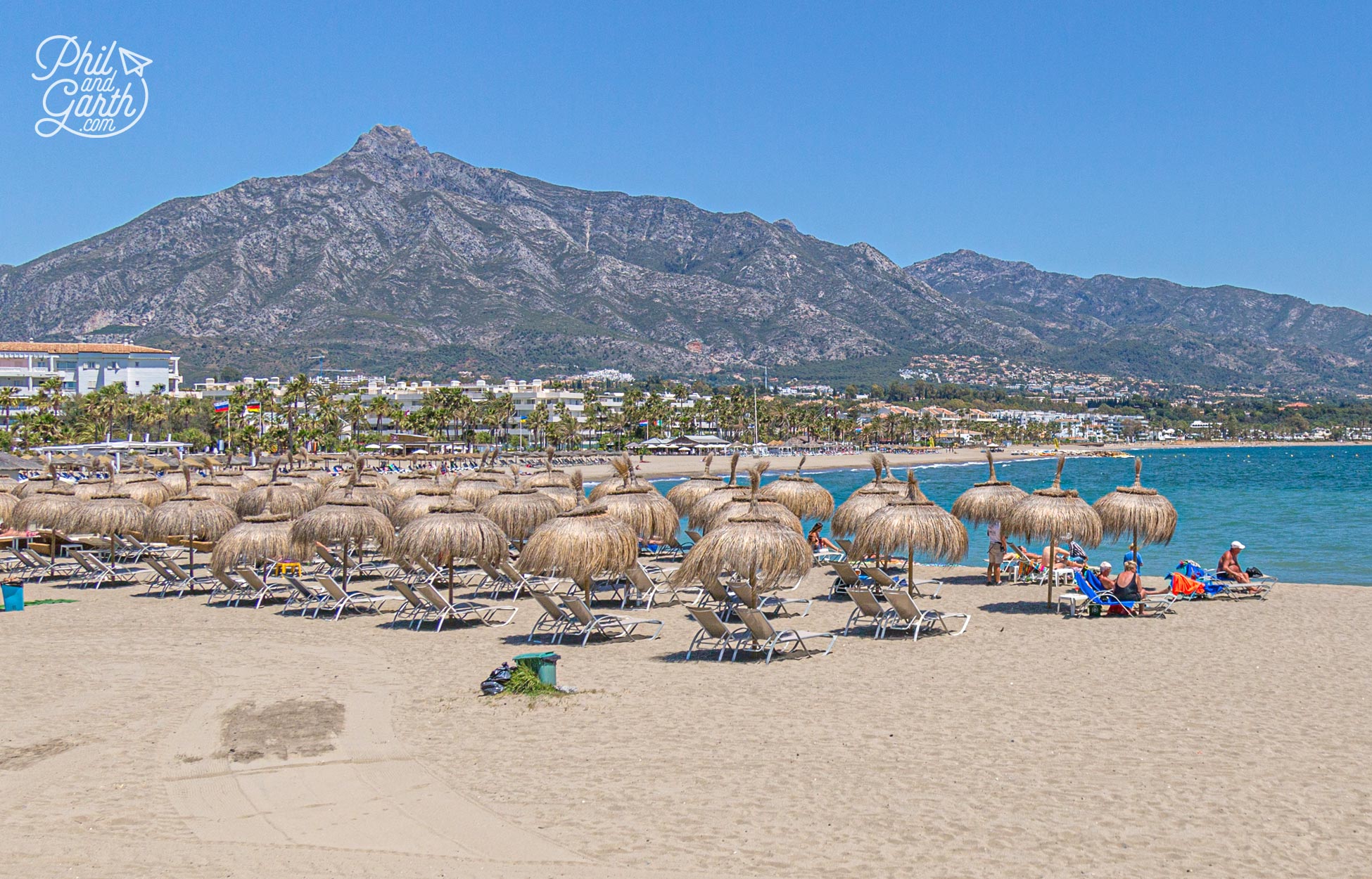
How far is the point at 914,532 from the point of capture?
14.5m

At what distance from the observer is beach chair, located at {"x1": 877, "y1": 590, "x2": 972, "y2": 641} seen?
13.4m

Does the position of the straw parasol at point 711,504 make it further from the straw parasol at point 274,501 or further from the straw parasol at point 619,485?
the straw parasol at point 274,501

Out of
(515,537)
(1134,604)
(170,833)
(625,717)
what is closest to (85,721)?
(170,833)

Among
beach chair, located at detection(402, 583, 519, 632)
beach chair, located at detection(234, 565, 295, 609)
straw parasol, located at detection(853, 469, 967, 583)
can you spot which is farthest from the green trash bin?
beach chair, located at detection(234, 565, 295, 609)

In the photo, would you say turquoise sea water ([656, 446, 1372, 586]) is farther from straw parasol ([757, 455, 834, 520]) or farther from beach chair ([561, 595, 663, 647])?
beach chair ([561, 595, 663, 647])

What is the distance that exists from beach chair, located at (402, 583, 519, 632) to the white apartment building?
269 ft

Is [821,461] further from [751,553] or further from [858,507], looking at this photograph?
[751,553]

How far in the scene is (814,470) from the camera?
88438 mm

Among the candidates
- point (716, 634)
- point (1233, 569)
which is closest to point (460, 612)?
point (716, 634)

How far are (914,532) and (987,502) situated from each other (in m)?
Answer: 4.34

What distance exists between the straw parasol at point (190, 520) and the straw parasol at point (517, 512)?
488cm

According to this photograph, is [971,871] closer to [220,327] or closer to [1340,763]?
[1340,763]

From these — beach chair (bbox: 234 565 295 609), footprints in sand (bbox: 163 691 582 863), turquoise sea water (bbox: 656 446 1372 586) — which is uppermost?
footprints in sand (bbox: 163 691 582 863)

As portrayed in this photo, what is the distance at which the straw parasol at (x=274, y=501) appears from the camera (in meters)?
21.8
